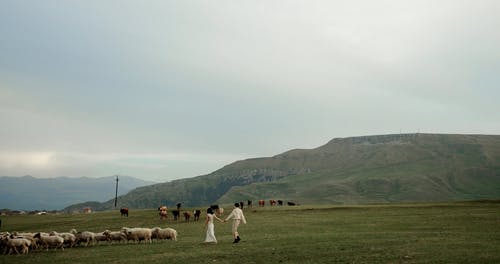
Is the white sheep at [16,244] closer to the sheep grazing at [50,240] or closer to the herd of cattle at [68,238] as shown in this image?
the herd of cattle at [68,238]

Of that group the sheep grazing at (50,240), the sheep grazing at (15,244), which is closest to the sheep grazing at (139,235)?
the sheep grazing at (50,240)

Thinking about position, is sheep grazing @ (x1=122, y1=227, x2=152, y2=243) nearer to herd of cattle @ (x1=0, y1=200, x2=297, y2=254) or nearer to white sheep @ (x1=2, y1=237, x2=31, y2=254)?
herd of cattle @ (x1=0, y1=200, x2=297, y2=254)

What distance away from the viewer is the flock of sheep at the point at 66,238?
30.3 m

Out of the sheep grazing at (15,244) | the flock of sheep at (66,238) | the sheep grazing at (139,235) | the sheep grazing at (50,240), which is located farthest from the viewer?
the sheep grazing at (139,235)

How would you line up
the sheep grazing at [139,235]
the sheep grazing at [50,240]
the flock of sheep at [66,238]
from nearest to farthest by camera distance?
the flock of sheep at [66,238], the sheep grazing at [50,240], the sheep grazing at [139,235]

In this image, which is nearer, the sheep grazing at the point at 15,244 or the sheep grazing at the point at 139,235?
the sheep grazing at the point at 15,244

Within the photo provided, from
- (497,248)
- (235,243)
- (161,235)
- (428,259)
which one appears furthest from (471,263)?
(161,235)

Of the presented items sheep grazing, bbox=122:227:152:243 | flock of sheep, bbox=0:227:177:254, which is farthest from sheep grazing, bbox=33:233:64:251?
sheep grazing, bbox=122:227:152:243

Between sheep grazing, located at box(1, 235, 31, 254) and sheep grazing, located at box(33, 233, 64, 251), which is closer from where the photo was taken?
sheep grazing, located at box(1, 235, 31, 254)

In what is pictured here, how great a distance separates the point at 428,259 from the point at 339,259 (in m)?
3.85

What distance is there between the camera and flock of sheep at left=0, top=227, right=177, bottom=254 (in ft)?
99.3

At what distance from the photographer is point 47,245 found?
3198 cm

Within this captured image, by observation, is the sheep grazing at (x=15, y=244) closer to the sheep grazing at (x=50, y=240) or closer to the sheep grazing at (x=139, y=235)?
the sheep grazing at (x=50, y=240)

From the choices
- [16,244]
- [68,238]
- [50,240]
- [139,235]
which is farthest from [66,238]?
[139,235]
